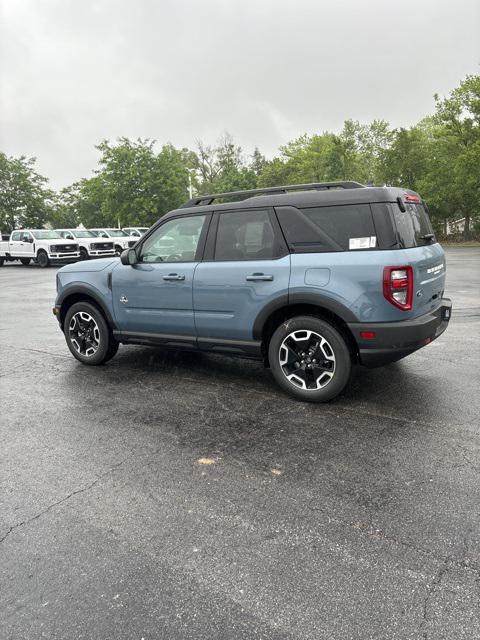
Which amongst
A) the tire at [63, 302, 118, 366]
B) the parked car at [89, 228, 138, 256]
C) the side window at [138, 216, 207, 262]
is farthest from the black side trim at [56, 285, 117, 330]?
the parked car at [89, 228, 138, 256]

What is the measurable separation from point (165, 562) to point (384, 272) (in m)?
2.73

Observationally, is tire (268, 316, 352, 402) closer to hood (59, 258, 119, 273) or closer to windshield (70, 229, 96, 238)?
hood (59, 258, 119, 273)

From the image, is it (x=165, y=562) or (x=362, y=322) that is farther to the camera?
(x=362, y=322)

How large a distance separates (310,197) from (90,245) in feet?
80.8

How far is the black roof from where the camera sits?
13.7 feet

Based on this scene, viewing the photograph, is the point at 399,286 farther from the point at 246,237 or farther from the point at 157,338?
the point at 157,338

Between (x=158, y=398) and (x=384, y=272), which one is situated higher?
(x=384, y=272)

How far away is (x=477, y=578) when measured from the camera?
2219mm

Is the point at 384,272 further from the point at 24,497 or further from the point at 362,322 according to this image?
the point at 24,497

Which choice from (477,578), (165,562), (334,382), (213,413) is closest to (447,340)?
(334,382)

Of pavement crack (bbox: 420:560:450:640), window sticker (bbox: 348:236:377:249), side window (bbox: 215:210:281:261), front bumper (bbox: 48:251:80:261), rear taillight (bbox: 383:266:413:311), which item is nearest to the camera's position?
pavement crack (bbox: 420:560:450:640)

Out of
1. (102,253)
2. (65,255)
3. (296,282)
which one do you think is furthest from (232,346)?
(102,253)

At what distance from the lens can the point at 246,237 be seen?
4797 mm

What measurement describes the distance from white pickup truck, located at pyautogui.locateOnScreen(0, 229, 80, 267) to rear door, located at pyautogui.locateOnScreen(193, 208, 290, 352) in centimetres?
2272
